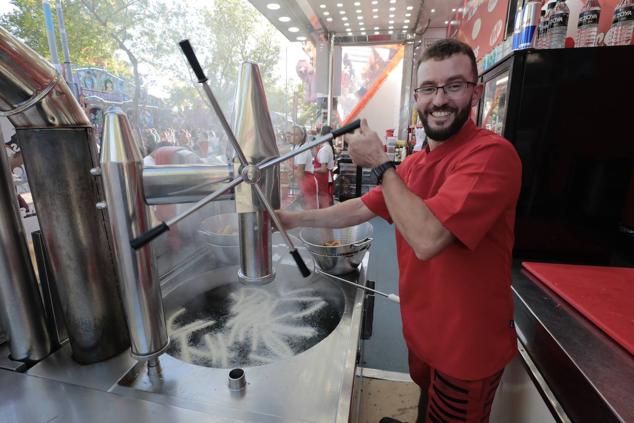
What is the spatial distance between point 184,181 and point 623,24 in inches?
80.7

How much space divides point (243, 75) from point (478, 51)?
3.95 metres

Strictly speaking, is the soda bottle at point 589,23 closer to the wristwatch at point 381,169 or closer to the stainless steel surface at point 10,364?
the wristwatch at point 381,169

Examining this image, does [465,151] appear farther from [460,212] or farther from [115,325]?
[115,325]

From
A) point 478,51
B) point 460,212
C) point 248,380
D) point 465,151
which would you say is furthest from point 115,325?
point 478,51

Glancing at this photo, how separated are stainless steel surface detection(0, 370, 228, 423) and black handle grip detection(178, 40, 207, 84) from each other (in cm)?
61

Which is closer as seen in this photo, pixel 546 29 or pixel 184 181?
pixel 184 181

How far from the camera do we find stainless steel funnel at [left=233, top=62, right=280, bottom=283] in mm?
562

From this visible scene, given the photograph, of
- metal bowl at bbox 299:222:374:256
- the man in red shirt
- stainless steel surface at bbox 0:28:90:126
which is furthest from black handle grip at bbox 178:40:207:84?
metal bowl at bbox 299:222:374:256

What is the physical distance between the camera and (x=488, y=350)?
3.45 ft

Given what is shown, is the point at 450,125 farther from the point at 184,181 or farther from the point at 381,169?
the point at 184,181

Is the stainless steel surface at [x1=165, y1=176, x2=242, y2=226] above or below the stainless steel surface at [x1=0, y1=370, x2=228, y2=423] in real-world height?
above

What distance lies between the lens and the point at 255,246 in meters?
0.62

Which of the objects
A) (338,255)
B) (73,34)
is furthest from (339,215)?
(73,34)

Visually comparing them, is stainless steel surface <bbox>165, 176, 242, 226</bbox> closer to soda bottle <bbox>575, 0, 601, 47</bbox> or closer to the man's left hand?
the man's left hand
